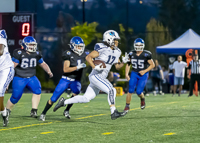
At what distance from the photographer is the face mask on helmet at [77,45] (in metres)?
9.68

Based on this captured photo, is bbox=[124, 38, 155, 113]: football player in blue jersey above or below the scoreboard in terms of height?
below

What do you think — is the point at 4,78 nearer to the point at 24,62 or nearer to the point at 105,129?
the point at 24,62

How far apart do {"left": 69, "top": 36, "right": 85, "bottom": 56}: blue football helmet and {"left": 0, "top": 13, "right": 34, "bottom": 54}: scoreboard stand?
9.11 metres

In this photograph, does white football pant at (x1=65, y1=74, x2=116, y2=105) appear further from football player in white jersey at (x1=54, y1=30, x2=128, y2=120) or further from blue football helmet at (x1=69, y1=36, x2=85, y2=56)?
blue football helmet at (x1=69, y1=36, x2=85, y2=56)

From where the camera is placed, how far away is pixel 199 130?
7863 millimetres

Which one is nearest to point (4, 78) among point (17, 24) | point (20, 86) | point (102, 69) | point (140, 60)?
point (20, 86)

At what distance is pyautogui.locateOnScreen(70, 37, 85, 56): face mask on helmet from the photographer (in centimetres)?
968

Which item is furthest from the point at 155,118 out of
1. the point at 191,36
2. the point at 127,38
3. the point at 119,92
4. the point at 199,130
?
the point at 127,38

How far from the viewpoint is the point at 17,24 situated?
18938 millimetres

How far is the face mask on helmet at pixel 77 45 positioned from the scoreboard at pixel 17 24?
9105 millimetres

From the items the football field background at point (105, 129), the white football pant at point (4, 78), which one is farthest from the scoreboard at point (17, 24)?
the white football pant at point (4, 78)

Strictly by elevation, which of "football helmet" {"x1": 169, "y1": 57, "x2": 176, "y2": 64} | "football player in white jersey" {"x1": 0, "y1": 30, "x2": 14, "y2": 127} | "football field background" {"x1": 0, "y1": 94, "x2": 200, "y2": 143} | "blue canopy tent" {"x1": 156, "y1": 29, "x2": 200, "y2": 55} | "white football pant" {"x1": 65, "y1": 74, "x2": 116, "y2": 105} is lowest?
"football field background" {"x1": 0, "y1": 94, "x2": 200, "y2": 143}

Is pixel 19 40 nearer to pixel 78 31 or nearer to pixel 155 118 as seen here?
pixel 78 31

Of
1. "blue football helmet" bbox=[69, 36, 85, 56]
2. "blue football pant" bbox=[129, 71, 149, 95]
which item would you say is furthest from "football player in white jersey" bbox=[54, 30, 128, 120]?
"blue football pant" bbox=[129, 71, 149, 95]
